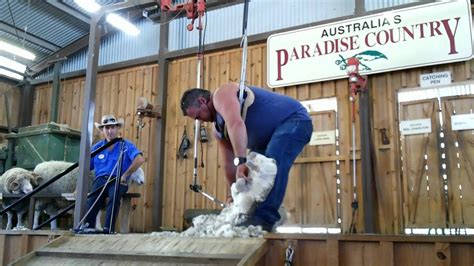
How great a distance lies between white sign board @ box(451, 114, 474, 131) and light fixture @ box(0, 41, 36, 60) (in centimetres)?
744

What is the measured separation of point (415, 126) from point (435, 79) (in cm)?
65

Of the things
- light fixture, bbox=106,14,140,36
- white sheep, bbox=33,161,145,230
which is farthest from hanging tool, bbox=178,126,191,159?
light fixture, bbox=106,14,140,36

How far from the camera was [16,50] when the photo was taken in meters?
8.97

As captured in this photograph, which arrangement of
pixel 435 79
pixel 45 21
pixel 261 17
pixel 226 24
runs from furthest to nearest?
pixel 45 21, pixel 226 24, pixel 261 17, pixel 435 79

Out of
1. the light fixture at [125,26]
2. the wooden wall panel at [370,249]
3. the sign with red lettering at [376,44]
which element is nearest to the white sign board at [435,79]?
the sign with red lettering at [376,44]

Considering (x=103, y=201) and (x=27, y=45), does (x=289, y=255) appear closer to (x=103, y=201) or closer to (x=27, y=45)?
(x=103, y=201)

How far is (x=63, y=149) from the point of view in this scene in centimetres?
789

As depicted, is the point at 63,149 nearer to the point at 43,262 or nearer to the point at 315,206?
the point at 315,206

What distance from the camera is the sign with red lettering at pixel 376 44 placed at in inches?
239

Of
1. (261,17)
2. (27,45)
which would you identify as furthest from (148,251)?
(27,45)

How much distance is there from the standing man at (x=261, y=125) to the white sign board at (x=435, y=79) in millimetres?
3480

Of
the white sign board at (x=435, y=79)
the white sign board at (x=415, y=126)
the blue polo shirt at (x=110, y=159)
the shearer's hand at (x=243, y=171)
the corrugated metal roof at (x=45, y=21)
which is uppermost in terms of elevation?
the corrugated metal roof at (x=45, y=21)

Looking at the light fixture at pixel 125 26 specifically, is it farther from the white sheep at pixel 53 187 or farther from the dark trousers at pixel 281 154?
the dark trousers at pixel 281 154

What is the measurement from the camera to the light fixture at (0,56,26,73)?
9070mm
